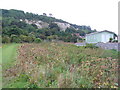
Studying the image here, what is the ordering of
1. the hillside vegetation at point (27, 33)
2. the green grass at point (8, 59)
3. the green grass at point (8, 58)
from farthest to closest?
the hillside vegetation at point (27, 33), the green grass at point (8, 58), the green grass at point (8, 59)

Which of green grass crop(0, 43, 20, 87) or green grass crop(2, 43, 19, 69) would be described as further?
green grass crop(2, 43, 19, 69)

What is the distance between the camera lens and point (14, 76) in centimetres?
400

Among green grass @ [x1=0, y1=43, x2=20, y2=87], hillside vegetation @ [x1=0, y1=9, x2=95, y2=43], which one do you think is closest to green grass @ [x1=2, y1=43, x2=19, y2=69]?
green grass @ [x1=0, y1=43, x2=20, y2=87]

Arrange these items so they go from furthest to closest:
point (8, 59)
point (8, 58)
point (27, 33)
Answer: point (27, 33) → point (8, 58) → point (8, 59)

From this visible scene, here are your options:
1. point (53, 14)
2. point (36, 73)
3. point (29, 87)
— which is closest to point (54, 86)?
point (29, 87)

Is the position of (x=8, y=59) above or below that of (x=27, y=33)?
below

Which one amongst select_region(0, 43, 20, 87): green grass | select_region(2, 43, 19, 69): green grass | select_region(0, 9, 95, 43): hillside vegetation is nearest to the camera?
select_region(0, 43, 20, 87): green grass

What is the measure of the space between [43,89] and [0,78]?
155 centimetres

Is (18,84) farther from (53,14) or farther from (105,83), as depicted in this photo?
(53,14)

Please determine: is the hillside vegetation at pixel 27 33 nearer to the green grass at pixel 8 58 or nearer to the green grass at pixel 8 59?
the green grass at pixel 8 58

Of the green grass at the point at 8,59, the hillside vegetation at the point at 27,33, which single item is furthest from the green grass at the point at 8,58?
the hillside vegetation at the point at 27,33

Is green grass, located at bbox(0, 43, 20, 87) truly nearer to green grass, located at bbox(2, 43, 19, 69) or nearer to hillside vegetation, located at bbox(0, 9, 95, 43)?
green grass, located at bbox(2, 43, 19, 69)

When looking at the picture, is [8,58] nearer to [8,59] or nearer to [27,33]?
[8,59]

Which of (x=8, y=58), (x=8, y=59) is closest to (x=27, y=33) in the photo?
(x=8, y=58)
